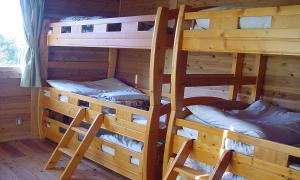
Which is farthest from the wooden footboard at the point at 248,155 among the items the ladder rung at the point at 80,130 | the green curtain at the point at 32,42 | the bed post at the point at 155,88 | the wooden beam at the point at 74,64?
the wooden beam at the point at 74,64

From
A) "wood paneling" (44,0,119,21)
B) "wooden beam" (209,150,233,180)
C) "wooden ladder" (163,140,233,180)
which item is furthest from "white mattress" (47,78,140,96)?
"wooden beam" (209,150,233,180)

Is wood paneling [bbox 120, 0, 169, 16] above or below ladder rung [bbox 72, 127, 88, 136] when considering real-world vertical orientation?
above

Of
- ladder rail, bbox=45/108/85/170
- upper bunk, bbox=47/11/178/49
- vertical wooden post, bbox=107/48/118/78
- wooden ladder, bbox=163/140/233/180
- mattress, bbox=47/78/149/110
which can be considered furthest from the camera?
vertical wooden post, bbox=107/48/118/78

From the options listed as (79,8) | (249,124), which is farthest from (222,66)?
(79,8)

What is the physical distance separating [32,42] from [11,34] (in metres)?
0.30

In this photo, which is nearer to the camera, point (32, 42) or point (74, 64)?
point (32, 42)

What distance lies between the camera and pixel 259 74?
306 cm

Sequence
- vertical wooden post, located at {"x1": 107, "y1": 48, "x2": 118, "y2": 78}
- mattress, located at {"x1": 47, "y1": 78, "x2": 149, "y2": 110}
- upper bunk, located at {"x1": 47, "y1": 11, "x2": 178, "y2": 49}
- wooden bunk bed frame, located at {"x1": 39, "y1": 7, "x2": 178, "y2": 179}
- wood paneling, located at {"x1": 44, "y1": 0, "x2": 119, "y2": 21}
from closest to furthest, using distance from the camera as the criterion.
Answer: wooden bunk bed frame, located at {"x1": 39, "y1": 7, "x2": 178, "y2": 179} < upper bunk, located at {"x1": 47, "y1": 11, "x2": 178, "y2": 49} < mattress, located at {"x1": 47, "y1": 78, "x2": 149, "y2": 110} < wood paneling, located at {"x1": 44, "y1": 0, "x2": 119, "y2": 21} < vertical wooden post, located at {"x1": 107, "y1": 48, "x2": 118, "y2": 78}

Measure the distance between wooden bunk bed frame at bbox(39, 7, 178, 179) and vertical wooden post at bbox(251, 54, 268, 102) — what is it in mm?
965

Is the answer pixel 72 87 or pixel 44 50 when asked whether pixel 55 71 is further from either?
pixel 72 87

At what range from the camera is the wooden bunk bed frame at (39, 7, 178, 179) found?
2389 millimetres

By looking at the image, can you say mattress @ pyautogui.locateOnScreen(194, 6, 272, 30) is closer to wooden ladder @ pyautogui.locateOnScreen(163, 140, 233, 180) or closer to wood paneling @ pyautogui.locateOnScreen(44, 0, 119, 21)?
wooden ladder @ pyautogui.locateOnScreen(163, 140, 233, 180)

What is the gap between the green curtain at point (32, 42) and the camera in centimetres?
370

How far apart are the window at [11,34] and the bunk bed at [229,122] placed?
7.57 ft
